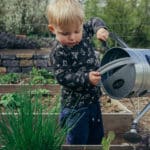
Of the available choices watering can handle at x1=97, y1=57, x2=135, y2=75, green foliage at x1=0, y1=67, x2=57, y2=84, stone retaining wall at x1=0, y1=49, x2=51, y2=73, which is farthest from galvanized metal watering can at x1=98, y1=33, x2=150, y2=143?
stone retaining wall at x1=0, y1=49, x2=51, y2=73

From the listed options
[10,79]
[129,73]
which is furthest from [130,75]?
[10,79]

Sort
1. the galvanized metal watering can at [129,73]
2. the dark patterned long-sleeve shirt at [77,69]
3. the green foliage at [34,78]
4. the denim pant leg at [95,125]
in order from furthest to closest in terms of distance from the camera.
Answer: the green foliage at [34,78] < the denim pant leg at [95,125] < the dark patterned long-sleeve shirt at [77,69] < the galvanized metal watering can at [129,73]

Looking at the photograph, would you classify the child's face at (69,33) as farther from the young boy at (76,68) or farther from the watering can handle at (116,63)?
the watering can handle at (116,63)

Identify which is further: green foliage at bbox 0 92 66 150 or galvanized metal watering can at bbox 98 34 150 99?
galvanized metal watering can at bbox 98 34 150 99

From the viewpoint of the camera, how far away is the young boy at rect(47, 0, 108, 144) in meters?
2.90

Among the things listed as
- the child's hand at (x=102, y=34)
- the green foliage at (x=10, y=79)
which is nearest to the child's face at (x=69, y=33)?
the child's hand at (x=102, y=34)

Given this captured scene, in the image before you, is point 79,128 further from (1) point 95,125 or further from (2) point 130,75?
(2) point 130,75

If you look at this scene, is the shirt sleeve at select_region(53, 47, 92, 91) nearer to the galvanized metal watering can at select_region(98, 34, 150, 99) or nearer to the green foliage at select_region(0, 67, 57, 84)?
the galvanized metal watering can at select_region(98, 34, 150, 99)

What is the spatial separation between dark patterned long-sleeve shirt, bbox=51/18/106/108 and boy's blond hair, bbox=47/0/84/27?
0.21 metres

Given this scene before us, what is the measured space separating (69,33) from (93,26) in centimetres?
37

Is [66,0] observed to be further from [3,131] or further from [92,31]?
[3,131]

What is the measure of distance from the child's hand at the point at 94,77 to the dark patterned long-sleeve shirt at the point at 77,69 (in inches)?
1.7

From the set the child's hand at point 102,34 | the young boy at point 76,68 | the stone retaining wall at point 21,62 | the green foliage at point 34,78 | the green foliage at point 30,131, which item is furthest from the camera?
the stone retaining wall at point 21,62

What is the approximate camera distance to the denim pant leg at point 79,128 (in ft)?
10.4
